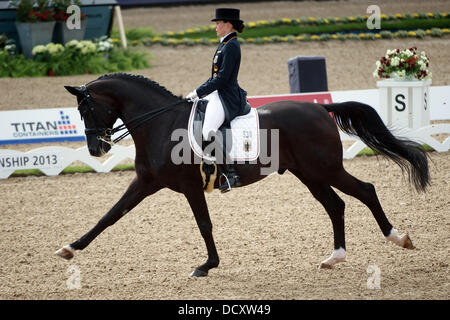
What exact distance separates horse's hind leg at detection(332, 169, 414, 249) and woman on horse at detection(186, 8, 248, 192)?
2.76ft

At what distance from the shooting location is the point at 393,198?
7516mm

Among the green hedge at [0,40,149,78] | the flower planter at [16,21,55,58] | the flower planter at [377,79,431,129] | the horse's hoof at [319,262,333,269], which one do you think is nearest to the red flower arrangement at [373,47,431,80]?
the flower planter at [377,79,431,129]

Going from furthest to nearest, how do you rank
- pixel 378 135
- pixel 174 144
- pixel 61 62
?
pixel 61 62, pixel 378 135, pixel 174 144

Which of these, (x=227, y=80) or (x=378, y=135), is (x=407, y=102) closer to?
(x=378, y=135)

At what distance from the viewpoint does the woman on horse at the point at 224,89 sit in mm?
5273

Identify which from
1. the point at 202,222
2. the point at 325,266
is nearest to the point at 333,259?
the point at 325,266

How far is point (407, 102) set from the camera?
1009 cm

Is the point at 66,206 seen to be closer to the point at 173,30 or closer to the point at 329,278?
the point at 329,278

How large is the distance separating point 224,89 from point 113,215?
1.35 metres

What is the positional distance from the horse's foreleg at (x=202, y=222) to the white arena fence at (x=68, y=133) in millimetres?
4311

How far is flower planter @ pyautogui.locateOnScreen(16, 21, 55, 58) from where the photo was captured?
1628cm

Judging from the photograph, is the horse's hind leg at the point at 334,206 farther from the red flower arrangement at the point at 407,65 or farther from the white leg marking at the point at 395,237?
the red flower arrangement at the point at 407,65

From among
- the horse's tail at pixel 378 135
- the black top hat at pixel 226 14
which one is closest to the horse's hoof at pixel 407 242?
the horse's tail at pixel 378 135

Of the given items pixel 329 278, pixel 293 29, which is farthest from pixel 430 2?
pixel 329 278
